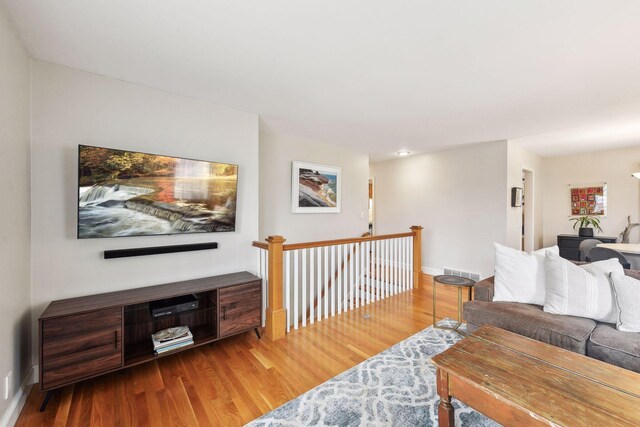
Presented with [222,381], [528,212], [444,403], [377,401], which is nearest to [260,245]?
[222,381]

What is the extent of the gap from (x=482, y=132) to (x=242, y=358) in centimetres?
402

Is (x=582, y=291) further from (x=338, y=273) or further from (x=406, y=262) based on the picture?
(x=406, y=262)

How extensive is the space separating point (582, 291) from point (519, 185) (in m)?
3.11

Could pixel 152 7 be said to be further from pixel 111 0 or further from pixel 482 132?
pixel 482 132

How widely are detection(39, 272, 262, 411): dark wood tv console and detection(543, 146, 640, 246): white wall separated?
628 centimetres

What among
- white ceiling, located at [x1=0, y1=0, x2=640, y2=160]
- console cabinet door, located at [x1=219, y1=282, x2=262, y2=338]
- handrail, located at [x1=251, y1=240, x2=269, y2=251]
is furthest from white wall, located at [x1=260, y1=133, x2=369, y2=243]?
console cabinet door, located at [x1=219, y1=282, x2=262, y2=338]

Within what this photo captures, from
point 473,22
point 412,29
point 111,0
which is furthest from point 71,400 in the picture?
point 473,22

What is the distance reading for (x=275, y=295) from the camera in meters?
2.72

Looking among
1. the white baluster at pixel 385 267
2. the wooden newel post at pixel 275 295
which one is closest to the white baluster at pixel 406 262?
the white baluster at pixel 385 267

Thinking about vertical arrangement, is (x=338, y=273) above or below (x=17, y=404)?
above

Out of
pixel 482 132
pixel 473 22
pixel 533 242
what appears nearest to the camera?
pixel 473 22

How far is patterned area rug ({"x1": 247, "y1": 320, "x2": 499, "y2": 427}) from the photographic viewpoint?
64.4 inches

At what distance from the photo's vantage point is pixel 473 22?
1.58 meters

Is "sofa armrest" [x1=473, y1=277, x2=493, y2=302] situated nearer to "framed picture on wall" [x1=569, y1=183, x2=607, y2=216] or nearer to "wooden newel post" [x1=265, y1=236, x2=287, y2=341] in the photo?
"wooden newel post" [x1=265, y1=236, x2=287, y2=341]
